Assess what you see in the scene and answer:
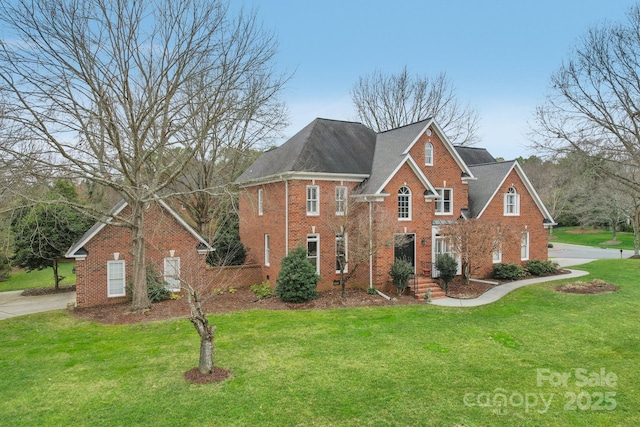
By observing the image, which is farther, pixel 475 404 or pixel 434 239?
pixel 434 239

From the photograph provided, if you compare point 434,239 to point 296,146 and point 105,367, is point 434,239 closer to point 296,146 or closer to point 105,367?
point 296,146

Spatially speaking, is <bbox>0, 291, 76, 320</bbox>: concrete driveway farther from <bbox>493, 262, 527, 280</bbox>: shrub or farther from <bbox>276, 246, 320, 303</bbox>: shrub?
<bbox>493, 262, 527, 280</bbox>: shrub

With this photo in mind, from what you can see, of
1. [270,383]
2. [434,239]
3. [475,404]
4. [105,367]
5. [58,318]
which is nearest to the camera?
[475,404]

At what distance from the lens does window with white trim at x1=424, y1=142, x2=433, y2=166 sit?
20875mm

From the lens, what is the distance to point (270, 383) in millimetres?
8734

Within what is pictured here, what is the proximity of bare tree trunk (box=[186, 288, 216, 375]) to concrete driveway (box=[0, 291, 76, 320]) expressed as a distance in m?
11.8

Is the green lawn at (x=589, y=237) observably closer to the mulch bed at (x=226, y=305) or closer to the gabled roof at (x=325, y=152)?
the gabled roof at (x=325, y=152)

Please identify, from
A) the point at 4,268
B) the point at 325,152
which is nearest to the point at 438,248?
the point at 325,152

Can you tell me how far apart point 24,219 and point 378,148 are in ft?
60.6

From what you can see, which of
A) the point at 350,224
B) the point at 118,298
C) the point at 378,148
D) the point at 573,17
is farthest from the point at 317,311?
the point at 573,17

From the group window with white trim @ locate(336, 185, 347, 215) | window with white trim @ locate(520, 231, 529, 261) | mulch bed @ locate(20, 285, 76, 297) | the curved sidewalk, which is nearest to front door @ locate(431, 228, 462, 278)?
the curved sidewalk

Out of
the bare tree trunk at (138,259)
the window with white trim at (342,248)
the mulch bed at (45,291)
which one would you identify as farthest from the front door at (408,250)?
the mulch bed at (45,291)

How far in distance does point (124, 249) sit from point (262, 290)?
663 cm

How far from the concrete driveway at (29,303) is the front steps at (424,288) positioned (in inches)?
639
